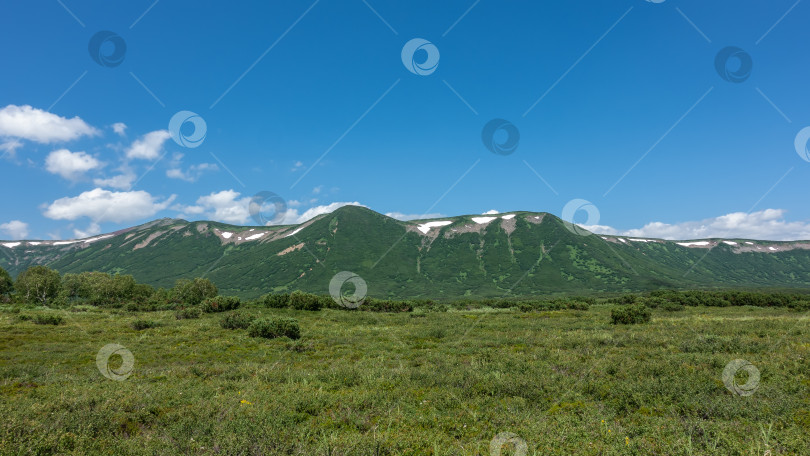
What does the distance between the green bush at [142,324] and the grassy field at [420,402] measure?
1148 cm

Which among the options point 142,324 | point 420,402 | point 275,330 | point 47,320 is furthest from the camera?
point 47,320

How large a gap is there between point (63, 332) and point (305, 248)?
15862cm

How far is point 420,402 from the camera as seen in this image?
12.6m

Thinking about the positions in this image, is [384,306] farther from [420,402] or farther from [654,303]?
[654,303]

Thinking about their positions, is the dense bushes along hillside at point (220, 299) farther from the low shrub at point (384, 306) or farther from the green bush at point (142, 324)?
the green bush at point (142, 324)

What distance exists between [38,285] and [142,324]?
2534 inches

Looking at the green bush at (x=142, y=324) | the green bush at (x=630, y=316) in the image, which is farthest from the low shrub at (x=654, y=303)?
the green bush at (x=142, y=324)

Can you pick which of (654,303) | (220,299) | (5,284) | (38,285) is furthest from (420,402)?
(5,284)

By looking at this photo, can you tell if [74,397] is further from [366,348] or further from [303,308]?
[303,308]

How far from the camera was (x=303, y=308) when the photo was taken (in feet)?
169

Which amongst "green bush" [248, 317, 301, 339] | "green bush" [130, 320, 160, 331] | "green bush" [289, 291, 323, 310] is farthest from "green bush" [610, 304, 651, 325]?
"green bush" [130, 320, 160, 331]

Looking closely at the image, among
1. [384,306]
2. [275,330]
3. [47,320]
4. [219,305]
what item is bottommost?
[275,330]

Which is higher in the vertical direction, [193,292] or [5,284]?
[5,284]

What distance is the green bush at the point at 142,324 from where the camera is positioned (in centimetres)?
3550
